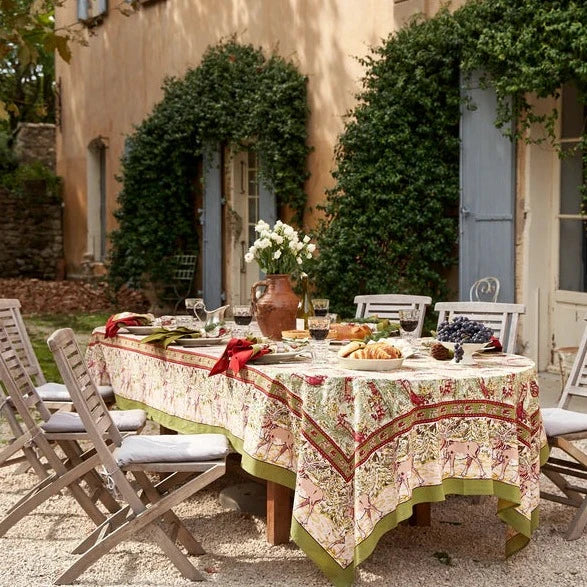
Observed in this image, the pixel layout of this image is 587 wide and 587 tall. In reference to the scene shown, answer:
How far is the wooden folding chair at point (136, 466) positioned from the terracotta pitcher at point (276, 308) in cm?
92

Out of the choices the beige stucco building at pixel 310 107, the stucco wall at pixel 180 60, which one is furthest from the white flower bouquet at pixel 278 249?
the stucco wall at pixel 180 60

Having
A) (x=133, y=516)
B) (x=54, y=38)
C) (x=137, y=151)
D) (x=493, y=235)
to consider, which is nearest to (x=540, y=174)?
(x=493, y=235)

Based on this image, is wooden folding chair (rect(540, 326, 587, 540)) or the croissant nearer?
the croissant

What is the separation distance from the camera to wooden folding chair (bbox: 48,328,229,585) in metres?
3.56

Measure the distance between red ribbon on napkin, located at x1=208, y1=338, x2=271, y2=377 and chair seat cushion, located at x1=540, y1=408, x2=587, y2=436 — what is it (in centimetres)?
118

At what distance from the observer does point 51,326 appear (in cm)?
1227

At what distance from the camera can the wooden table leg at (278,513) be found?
3.92 meters

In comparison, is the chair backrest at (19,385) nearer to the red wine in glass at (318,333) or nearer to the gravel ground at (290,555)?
the gravel ground at (290,555)

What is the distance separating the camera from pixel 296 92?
33.2ft

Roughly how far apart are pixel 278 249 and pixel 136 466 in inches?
55.6

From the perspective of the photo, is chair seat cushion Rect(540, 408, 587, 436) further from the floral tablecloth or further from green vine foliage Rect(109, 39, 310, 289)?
green vine foliage Rect(109, 39, 310, 289)

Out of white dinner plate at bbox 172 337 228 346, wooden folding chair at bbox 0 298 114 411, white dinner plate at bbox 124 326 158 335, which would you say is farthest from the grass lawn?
white dinner plate at bbox 172 337 228 346

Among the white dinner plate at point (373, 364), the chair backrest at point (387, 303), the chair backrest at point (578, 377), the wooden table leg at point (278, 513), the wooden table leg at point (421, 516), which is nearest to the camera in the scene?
the white dinner plate at point (373, 364)

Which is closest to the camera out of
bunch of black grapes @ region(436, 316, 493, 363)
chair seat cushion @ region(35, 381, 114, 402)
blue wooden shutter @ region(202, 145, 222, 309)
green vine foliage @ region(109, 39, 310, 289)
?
bunch of black grapes @ region(436, 316, 493, 363)
